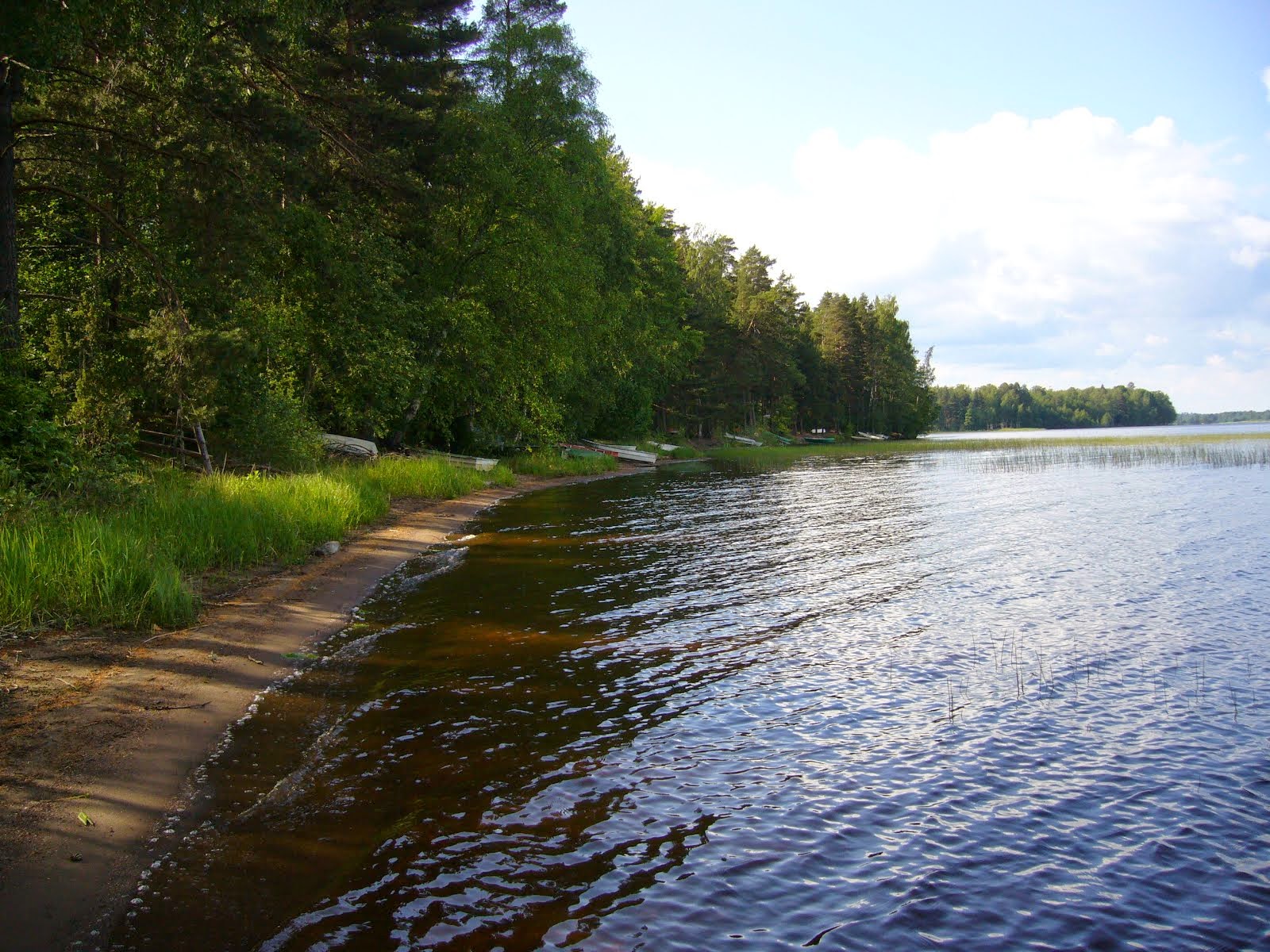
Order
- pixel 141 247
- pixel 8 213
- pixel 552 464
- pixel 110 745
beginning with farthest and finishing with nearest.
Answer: pixel 552 464 < pixel 141 247 < pixel 8 213 < pixel 110 745

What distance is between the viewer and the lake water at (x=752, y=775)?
4.76m

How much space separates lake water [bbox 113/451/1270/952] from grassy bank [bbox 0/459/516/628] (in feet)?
7.27

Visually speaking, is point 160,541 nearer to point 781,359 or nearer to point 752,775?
point 752,775

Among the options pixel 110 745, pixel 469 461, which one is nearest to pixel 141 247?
pixel 110 745

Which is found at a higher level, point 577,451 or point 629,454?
point 577,451

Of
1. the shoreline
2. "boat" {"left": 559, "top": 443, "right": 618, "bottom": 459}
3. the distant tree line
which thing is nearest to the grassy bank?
the shoreline

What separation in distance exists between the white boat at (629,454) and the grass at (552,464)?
5.94 meters

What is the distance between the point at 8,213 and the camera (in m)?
14.4

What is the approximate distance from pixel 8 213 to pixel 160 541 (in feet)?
25.7

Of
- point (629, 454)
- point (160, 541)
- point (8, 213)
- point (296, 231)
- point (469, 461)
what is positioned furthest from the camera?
point (629, 454)

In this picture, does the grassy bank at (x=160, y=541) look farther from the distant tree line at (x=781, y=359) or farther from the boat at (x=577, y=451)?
the distant tree line at (x=781, y=359)

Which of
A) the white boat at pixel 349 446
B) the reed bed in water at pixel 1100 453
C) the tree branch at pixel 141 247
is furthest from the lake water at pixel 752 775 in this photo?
the reed bed in water at pixel 1100 453

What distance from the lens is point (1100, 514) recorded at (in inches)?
930

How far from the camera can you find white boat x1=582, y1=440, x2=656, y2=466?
2012 inches
